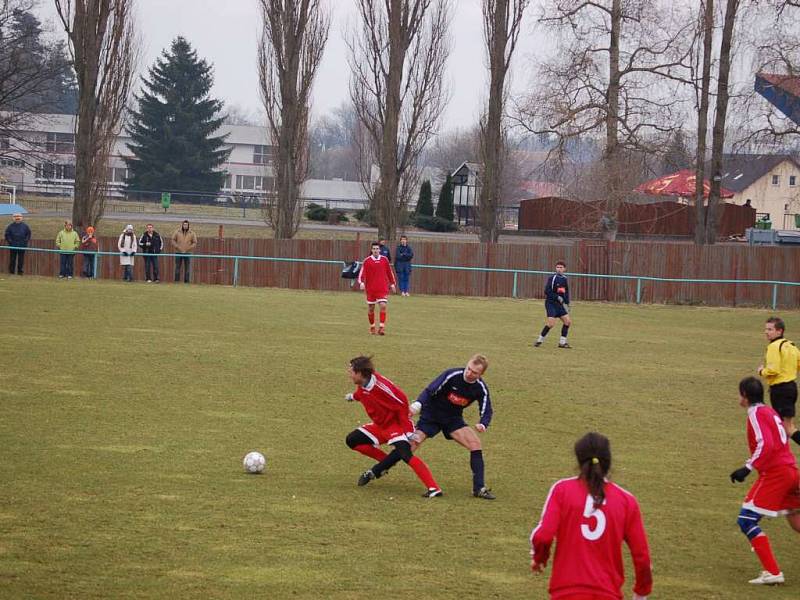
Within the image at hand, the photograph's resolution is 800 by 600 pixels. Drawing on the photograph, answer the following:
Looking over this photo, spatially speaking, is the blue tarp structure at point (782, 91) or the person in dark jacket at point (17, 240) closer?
the blue tarp structure at point (782, 91)

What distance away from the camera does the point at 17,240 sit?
3634 cm

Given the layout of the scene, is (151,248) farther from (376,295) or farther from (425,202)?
(425,202)

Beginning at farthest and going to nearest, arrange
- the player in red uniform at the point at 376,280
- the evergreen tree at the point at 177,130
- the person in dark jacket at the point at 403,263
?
the evergreen tree at the point at 177,130, the person in dark jacket at the point at 403,263, the player in red uniform at the point at 376,280

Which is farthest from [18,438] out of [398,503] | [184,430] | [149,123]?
[149,123]

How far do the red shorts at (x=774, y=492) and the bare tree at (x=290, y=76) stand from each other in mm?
37271

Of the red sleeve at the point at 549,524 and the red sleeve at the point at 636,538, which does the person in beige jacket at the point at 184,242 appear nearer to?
the red sleeve at the point at 549,524

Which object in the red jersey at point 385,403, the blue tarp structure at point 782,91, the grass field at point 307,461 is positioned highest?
the blue tarp structure at point 782,91

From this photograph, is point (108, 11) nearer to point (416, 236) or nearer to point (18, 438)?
point (416, 236)

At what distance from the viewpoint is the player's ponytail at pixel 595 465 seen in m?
5.49

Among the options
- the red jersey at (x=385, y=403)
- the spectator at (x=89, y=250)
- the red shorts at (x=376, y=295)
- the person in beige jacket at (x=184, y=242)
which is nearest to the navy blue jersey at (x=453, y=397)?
the red jersey at (x=385, y=403)

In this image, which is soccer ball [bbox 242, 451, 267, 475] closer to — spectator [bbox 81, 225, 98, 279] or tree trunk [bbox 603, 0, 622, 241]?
spectator [bbox 81, 225, 98, 279]

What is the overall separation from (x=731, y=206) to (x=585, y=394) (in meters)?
52.7

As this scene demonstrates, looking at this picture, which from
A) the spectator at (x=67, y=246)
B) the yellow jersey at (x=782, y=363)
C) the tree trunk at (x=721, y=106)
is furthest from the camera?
the tree trunk at (x=721, y=106)

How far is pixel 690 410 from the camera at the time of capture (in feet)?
54.7
